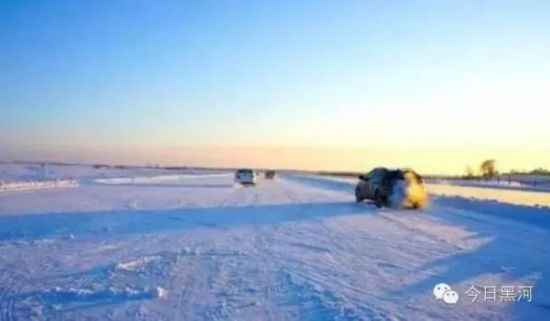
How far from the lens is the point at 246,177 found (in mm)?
52031

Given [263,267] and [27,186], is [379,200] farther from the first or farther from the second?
[27,186]

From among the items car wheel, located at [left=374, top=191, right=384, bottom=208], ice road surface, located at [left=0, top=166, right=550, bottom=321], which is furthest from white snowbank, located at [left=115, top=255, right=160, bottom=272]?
car wheel, located at [left=374, top=191, right=384, bottom=208]

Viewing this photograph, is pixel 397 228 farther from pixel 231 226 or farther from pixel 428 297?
pixel 428 297

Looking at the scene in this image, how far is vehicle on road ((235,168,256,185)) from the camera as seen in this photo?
51719 millimetres

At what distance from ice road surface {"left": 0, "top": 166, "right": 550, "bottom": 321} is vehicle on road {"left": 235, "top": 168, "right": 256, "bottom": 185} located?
32.1 m

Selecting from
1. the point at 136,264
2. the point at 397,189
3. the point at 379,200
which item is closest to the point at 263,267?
the point at 136,264

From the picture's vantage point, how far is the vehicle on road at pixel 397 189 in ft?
81.4

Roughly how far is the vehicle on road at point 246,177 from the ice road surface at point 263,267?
3214 centimetres

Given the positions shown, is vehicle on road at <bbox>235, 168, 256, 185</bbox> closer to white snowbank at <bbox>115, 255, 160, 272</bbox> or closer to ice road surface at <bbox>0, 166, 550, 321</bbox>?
ice road surface at <bbox>0, 166, 550, 321</bbox>

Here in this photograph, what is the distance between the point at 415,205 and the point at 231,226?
1062cm

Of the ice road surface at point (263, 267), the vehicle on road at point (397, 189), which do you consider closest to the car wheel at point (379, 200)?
the vehicle on road at point (397, 189)

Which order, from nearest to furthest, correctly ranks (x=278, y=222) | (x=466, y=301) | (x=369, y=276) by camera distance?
(x=466, y=301), (x=369, y=276), (x=278, y=222)

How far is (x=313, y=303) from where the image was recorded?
24.3 feet

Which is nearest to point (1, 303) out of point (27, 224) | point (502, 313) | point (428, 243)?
point (502, 313)
